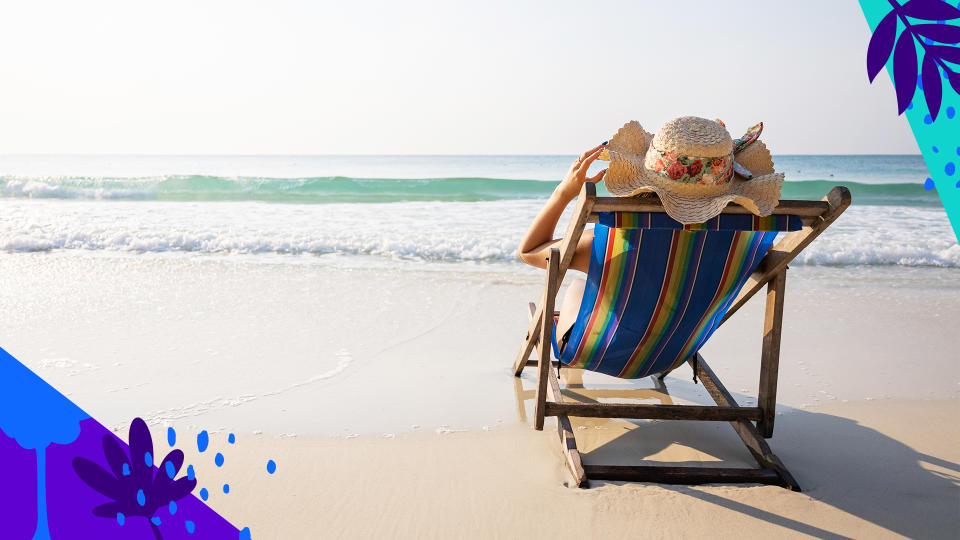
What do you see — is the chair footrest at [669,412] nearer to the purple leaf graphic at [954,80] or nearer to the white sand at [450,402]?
the white sand at [450,402]

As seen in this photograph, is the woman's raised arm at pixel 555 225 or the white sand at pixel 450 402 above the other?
the woman's raised arm at pixel 555 225

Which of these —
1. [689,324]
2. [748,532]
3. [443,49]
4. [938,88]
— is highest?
[443,49]

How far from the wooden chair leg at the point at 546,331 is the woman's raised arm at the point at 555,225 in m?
0.19

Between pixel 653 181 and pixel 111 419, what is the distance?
8.10 feet

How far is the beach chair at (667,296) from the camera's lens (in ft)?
7.12

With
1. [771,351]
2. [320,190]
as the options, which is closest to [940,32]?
[771,351]

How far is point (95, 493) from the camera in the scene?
6.81 feet

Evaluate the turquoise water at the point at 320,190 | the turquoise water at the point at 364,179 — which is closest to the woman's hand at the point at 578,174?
the turquoise water at the point at 364,179

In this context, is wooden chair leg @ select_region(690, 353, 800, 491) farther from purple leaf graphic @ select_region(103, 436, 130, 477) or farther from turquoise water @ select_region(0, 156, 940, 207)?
turquoise water @ select_region(0, 156, 940, 207)

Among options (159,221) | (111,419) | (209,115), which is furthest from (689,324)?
(209,115)

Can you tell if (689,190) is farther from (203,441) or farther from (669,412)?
(203,441)

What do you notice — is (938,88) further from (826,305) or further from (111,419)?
(111,419)

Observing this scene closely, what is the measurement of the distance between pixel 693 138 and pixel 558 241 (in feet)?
2.46

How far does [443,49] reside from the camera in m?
14.9
